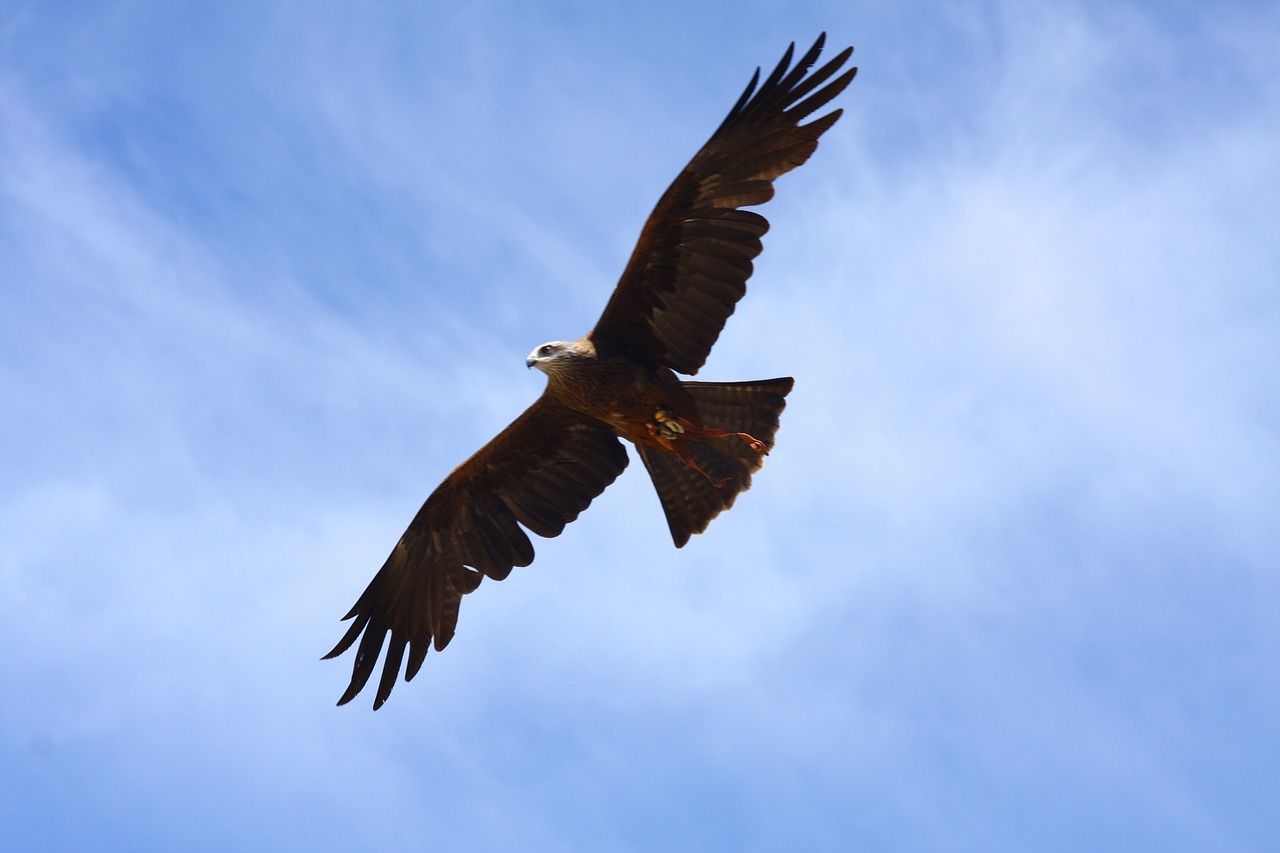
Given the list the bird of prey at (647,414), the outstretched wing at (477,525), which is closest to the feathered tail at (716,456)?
the bird of prey at (647,414)

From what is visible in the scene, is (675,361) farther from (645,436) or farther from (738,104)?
(738,104)

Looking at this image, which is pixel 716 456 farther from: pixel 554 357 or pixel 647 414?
pixel 554 357

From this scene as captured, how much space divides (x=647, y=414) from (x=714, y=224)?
4.64 feet

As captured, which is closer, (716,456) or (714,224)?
(714,224)

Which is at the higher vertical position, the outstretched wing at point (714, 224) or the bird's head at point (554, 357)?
the outstretched wing at point (714, 224)

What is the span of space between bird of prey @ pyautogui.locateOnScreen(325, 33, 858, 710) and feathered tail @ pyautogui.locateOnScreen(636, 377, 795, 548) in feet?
0.03

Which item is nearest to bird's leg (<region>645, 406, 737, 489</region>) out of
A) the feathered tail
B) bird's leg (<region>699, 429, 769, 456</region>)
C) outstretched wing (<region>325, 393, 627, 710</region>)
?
bird's leg (<region>699, 429, 769, 456</region>)

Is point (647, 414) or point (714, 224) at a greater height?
point (714, 224)

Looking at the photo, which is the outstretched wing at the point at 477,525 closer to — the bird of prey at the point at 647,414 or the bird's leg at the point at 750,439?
the bird of prey at the point at 647,414

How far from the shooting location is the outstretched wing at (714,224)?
8766mm

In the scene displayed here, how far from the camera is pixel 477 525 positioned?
10570mm

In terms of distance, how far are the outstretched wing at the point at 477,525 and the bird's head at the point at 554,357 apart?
856mm

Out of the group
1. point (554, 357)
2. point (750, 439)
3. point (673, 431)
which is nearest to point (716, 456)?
point (750, 439)

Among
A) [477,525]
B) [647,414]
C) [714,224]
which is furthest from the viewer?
[477,525]
